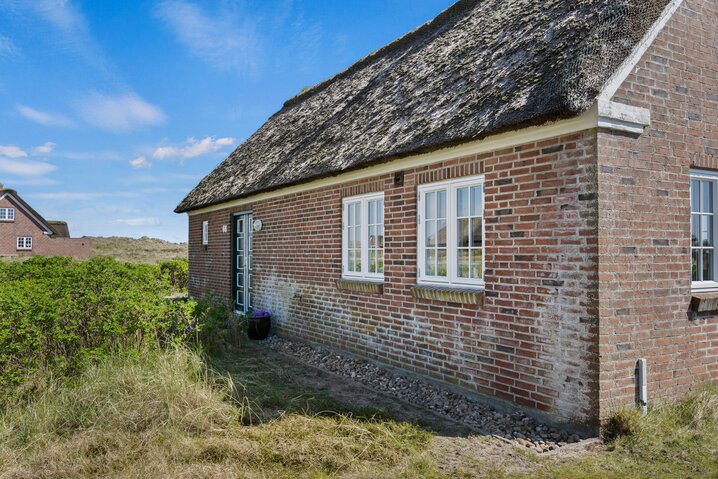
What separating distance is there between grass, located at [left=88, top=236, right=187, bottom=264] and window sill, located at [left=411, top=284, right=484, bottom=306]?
52112 millimetres

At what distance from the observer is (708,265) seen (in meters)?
6.26

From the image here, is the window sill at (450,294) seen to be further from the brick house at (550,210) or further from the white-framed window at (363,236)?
the white-framed window at (363,236)

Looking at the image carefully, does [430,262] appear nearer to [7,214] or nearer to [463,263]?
[463,263]

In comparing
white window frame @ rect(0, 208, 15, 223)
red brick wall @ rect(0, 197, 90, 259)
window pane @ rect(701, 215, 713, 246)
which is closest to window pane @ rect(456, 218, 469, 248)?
window pane @ rect(701, 215, 713, 246)

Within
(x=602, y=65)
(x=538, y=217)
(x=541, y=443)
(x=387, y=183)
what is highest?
(x=602, y=65)

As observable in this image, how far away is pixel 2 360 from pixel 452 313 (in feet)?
17.2

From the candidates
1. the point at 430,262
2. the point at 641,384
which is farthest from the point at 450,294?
the point at 641,384

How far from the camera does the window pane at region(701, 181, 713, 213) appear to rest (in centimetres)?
621

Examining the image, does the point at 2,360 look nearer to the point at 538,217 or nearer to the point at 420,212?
the point at 420,212

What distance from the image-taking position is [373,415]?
5.61 meters

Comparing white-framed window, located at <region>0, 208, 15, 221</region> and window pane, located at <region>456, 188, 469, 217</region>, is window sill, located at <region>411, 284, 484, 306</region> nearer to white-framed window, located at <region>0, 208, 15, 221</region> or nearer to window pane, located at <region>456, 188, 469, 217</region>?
window pane, located at <region>456, 188, 469, 217</region>

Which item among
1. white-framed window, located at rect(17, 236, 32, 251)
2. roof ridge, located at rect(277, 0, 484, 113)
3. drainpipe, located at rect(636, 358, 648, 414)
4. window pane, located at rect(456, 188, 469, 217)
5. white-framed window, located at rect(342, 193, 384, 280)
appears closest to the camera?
drainpipe, located at rect(636, 358, 648, 414)

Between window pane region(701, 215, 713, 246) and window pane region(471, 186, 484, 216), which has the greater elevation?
window pane region(471, 186, 484, 216)

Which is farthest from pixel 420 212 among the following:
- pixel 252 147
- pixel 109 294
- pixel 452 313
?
pixel 252 147
